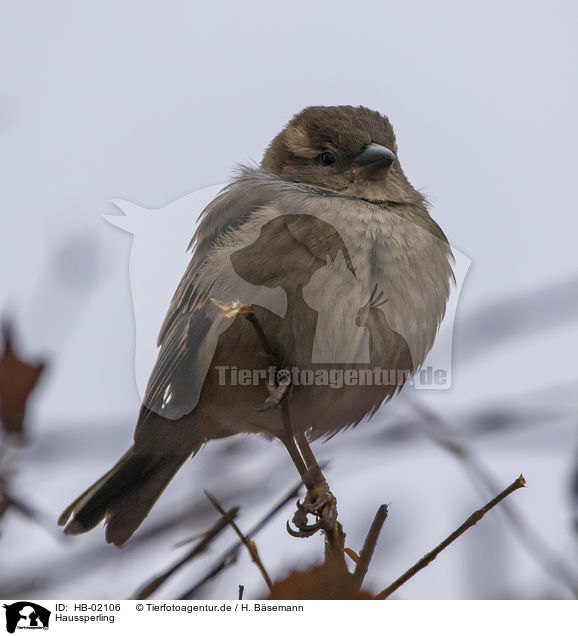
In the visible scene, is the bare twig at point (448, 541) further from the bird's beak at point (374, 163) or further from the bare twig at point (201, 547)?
the bird's beak at point (374, 163)

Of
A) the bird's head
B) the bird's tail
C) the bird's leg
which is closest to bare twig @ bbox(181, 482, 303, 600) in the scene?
the bird's leg

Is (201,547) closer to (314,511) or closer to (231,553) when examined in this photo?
(231,553)

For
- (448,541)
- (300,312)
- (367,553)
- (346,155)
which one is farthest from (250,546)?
(346,155)

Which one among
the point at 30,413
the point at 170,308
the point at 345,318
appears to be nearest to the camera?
the point at 30,413

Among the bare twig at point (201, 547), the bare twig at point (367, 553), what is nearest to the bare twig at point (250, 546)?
the bare twig at point (201, 547)

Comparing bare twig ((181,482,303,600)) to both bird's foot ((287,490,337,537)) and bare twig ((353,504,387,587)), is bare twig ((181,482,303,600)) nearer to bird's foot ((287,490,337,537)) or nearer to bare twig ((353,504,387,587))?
bare twig ((353,504,387,587))

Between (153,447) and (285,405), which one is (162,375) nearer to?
(153,447)
